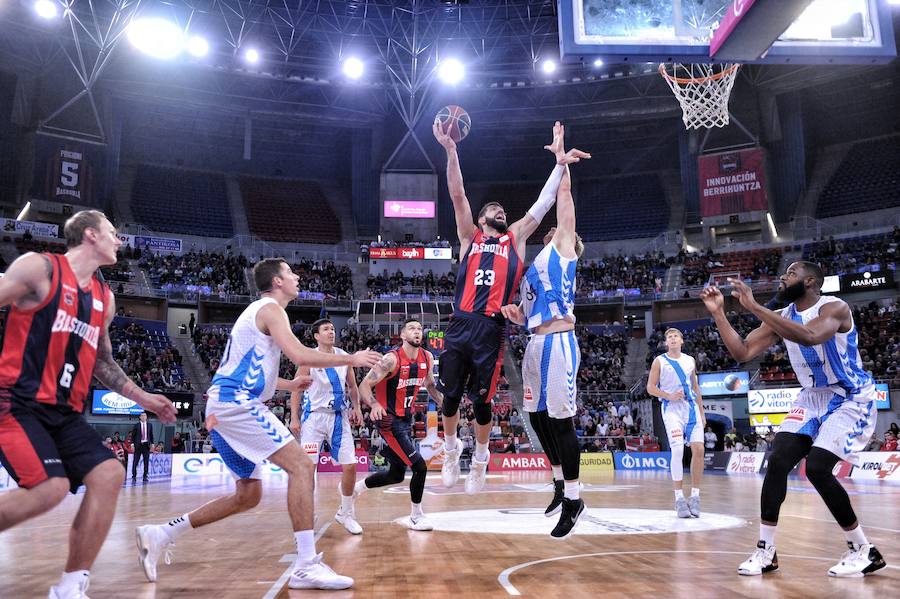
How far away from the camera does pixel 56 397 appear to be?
4.03 meters

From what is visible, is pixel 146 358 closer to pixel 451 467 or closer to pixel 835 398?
pixel 451 467

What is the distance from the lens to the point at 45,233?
33625 mm

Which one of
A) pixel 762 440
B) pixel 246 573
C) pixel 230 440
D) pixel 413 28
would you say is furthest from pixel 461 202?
pixel 413 28

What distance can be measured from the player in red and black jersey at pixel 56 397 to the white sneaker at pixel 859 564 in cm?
512

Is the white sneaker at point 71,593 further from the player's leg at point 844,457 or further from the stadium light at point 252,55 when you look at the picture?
the stadium light at point 252,55

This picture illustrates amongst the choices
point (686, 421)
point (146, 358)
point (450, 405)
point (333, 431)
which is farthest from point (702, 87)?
point (146, 358)

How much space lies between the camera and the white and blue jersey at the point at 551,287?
20.8ft

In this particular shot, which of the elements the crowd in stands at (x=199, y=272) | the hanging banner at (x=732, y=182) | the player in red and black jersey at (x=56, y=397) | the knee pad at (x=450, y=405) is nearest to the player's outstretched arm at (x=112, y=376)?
the player in red and black jersey at (x=56, y=397)

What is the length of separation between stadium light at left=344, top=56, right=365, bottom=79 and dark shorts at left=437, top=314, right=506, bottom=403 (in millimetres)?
31028

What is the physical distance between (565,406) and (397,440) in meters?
3.18

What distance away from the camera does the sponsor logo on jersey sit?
4.05m

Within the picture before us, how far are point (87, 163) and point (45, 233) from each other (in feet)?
16.9

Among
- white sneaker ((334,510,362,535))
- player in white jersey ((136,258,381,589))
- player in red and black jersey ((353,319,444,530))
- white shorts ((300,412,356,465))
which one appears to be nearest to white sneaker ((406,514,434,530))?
player in red and black jersey ((353,319,444,530))

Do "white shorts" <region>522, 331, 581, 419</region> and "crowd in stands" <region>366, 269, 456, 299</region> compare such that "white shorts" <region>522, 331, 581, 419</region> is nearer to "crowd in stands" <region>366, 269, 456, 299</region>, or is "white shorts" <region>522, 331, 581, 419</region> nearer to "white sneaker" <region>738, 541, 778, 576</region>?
"white sneaker" <region>738, 541, 778, 576</region>
